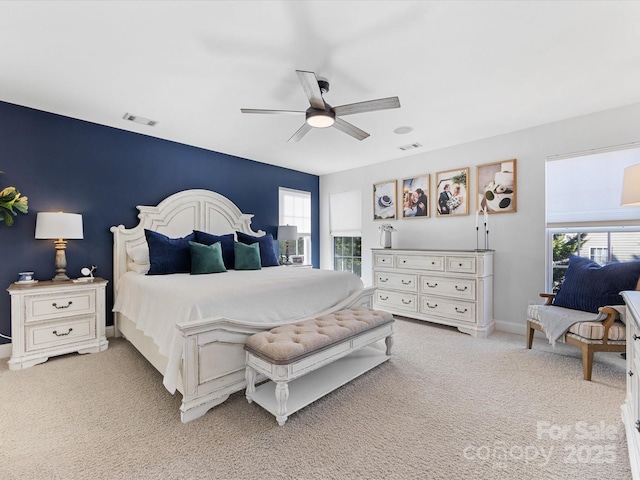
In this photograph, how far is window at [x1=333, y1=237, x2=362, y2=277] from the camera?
561 cm

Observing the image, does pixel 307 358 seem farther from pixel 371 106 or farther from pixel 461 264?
pixel 461 264

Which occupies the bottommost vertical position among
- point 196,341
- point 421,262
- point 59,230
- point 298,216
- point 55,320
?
point 55,320

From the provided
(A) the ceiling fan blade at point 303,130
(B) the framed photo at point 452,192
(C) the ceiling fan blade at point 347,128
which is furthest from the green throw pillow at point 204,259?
(B) the framed photo at point 452,192

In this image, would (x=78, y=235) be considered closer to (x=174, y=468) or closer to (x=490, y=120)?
(x=174, y=468)

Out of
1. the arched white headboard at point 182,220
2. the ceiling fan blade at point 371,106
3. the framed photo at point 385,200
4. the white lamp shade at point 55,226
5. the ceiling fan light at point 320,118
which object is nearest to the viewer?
the ceiling fan blade at point 371,106

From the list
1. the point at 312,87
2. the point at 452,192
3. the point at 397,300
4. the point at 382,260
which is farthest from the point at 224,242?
the point at 452,192

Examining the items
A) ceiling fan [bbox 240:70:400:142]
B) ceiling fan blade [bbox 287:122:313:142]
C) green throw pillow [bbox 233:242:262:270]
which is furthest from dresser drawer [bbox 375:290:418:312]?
ceiling fan blade [bbox 287:122:313:142]

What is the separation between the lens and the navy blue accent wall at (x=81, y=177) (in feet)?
9.77

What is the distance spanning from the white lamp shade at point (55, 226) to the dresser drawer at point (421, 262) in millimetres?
3946

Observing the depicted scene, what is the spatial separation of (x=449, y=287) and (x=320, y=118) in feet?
8.96

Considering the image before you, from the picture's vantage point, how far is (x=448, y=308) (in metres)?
3.80

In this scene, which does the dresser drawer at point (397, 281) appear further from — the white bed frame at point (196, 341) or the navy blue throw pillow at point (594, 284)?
the navy blue throw pillow at point (594, 284)

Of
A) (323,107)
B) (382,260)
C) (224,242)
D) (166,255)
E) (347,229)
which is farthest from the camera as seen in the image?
(347,229)

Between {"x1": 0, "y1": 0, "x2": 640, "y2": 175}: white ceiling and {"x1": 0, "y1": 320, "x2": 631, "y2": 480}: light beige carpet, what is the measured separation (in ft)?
8.32
